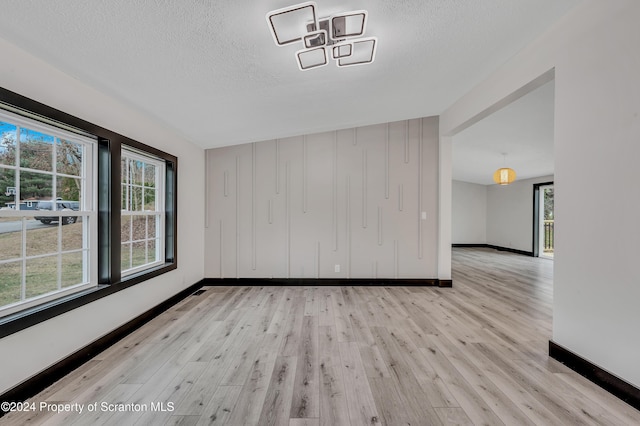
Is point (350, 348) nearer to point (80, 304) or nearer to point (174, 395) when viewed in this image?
point (174, 395)

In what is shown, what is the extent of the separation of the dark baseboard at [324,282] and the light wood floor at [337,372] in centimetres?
90

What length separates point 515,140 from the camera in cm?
497

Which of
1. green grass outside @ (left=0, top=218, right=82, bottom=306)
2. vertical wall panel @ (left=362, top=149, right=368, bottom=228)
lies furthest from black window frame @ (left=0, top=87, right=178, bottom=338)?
vertical wall panel @ (left=362, top=149, right=368, bottom=228)

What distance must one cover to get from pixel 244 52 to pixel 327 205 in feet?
8.87

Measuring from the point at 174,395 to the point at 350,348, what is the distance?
137 cm

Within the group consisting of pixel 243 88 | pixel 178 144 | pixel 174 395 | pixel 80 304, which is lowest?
pixel 174 395

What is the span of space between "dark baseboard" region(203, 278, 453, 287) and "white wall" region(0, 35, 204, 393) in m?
0.75

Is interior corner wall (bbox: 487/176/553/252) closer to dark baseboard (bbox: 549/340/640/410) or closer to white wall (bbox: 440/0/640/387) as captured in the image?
white wall (bbox: 440/0/640/387)

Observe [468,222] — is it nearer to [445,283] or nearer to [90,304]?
[445,283]

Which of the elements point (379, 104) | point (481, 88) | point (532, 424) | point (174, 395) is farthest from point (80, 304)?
point (481, 88)

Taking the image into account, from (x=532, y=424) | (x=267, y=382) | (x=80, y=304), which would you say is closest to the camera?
(x=532, y=424)

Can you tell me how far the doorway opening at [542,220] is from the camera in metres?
7.23

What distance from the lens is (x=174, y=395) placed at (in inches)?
66.1

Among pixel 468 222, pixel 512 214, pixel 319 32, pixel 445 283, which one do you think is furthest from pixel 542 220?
pixel 319 32
